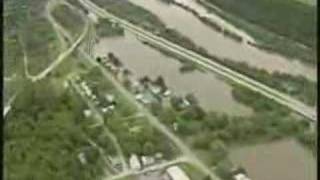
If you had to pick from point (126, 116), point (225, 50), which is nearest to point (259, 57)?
point (225, 50)

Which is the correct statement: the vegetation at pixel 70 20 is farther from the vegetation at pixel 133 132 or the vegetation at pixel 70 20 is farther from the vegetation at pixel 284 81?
the vegetation at pixel 284 81

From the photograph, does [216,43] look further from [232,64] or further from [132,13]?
[132,13]

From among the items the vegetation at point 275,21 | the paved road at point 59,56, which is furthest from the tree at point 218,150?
the paved road at point 59,56

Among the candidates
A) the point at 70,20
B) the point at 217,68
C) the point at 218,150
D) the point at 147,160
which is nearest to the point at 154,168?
the point at 147,160

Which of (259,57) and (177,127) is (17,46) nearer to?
(177,127)

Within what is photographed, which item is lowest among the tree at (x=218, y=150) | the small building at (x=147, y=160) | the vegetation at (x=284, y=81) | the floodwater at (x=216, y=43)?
the small building at (x=147, y=160)

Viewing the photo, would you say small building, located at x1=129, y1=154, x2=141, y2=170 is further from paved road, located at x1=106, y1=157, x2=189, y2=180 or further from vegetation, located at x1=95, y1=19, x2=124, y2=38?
vegetation, located at x1=95, y1=19, x2=124, y2=38
